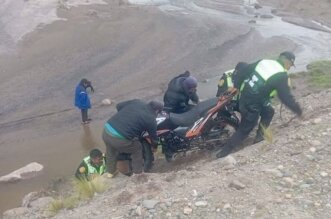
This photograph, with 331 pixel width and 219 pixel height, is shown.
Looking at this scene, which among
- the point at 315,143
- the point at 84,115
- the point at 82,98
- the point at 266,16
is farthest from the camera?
the point at 266,16

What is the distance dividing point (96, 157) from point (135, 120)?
101cm

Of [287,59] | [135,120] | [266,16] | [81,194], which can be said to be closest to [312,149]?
[287,59]

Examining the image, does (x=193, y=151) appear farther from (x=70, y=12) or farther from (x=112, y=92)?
(x=70, y=12)

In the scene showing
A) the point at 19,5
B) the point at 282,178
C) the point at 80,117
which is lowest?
the point at 80,117

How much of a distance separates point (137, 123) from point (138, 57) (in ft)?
36.0

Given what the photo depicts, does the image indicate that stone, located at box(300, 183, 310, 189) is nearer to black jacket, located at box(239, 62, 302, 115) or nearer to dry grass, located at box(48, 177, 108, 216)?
black jacket, located at box(239, 62, 302, 115)

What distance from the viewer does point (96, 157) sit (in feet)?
29.6

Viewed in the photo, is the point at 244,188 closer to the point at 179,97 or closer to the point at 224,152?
the point at 224,152

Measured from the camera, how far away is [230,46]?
2102 centimetres

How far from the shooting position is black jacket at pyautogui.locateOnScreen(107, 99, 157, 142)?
8586mm

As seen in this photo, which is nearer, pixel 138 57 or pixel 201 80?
pixel 201 80

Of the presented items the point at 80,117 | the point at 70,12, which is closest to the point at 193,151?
the point at 80,117

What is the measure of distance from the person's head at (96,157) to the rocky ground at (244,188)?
87cm

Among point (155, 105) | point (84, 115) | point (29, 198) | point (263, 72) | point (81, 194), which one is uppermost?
point (263, 72)
